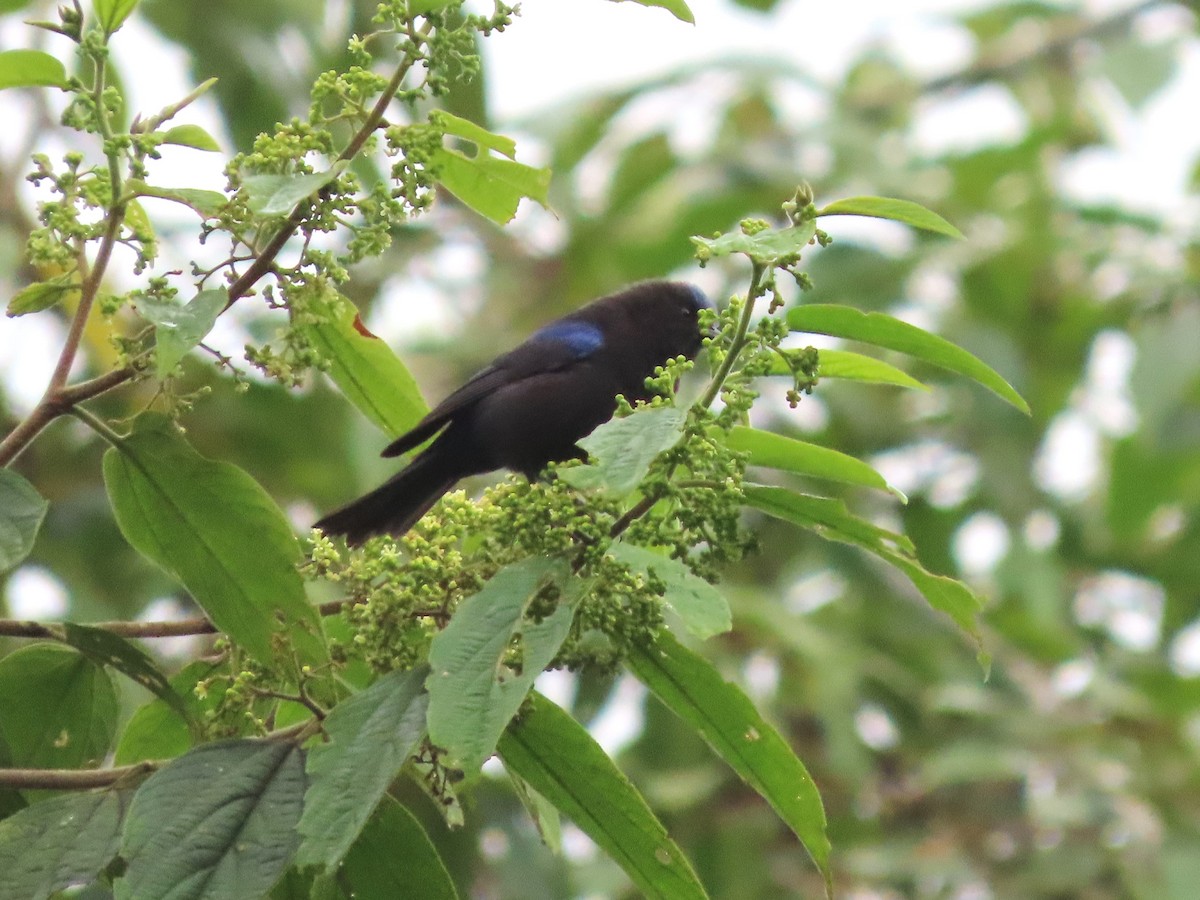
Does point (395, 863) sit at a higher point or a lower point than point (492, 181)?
lower

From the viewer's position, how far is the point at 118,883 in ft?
5.83

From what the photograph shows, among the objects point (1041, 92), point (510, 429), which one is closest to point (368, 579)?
point (510, 429)

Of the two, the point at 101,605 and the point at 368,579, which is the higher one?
the point at 101,605

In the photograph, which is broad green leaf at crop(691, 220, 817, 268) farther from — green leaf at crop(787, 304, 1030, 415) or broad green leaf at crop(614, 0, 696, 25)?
broad green leaf at crop(614, 0, 696, 25)

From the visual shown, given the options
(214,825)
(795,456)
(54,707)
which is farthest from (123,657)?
(795,456)

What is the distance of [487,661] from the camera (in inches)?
69.7

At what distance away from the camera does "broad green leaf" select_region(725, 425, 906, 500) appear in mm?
2176

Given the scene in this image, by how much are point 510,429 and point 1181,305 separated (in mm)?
3323

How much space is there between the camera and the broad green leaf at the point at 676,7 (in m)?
2.04

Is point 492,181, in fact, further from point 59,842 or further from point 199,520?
point 59,842

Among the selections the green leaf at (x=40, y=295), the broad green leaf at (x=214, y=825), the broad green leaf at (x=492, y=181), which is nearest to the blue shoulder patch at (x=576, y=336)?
the broad green leaf at (x=492, y=181)

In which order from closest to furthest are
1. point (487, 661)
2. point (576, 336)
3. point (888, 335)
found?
point (487, 661) → point (888, 335) → point (576, 336)

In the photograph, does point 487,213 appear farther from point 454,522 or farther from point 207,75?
point 207,75

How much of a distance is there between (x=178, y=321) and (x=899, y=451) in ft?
17.5
